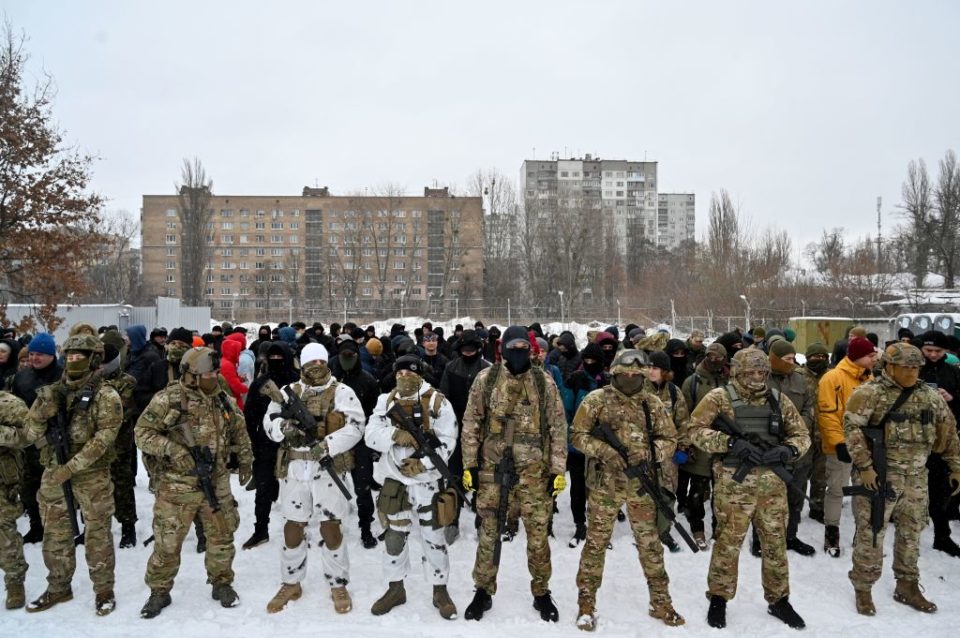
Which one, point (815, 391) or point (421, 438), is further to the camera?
point (815, 391)

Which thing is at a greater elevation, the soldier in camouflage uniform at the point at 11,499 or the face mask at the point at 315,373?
the face mask at the point at 315,373

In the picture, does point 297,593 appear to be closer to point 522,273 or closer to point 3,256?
point 3,256

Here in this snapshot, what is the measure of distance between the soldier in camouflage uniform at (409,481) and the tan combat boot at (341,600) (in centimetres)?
21

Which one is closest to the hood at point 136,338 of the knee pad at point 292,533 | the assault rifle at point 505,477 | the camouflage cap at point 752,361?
the knee pad at point 292,533

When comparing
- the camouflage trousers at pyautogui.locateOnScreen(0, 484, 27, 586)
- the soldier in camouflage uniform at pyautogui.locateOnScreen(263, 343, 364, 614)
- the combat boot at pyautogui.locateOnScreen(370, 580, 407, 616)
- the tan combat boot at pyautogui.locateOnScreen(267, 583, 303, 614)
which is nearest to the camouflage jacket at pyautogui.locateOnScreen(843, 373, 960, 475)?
the combat boot at pyautogui.locateOnScreen(370, 580, 407, 616)

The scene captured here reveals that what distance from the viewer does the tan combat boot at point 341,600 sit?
4.52 metres

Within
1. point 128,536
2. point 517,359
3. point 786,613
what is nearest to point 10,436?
point 128,536

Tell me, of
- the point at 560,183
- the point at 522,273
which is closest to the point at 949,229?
the point at 522,273

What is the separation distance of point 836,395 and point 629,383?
2482mm

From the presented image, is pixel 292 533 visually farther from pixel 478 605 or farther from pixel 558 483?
pixel 558 483

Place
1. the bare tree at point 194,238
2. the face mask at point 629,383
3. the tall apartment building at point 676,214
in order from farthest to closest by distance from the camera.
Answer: the tall apartment building at point 676,214, the bare tree at point 194,238, the face mask at point 629,383

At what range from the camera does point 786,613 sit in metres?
4.39

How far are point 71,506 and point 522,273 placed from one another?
136ft

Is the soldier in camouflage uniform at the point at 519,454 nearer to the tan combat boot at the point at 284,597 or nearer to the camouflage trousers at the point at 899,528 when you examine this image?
the tan combat boot at the point at 284,597
